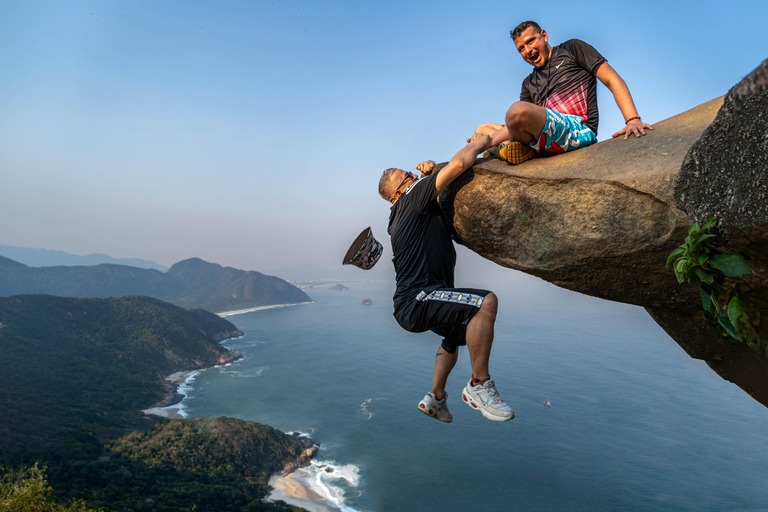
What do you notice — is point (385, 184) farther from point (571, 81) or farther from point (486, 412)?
point (486, 412)

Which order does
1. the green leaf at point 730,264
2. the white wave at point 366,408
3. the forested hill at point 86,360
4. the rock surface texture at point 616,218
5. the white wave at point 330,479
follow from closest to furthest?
1. the green leaf at point 730,264
2. the rock surface texture at point 616,218
3. the white wave at point 330,479
4. the forested hill at point 86,360
5. the white wave at point 366,408

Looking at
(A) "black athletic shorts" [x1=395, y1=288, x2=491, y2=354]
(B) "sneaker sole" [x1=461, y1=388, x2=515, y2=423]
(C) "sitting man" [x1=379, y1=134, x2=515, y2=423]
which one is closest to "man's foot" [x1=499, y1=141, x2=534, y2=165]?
(C) "sitting man" [x1=379, y1=134, x2=515, y2=423]

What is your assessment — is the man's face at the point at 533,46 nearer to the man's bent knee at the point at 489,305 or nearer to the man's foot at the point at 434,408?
the man's bent knee at the point at 489,305

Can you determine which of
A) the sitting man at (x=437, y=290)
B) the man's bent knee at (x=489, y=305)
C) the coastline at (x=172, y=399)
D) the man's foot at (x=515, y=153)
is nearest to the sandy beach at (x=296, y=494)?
the coastline at (x=172, y=399)

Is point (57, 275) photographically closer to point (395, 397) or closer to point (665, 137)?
point (395, 397)

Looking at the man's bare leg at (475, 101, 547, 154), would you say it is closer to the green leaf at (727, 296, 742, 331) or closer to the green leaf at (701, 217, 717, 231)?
the green leaf at (701, 217, 717, 231)

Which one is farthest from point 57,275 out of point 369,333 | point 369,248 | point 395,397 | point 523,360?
point 369,248

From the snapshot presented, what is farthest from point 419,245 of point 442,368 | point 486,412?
point 486,412
